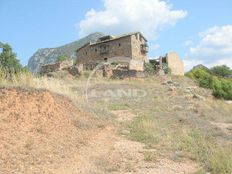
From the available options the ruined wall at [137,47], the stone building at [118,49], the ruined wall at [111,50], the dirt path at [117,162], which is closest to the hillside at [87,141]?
the dirt path at [117,162]

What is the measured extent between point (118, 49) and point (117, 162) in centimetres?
3286

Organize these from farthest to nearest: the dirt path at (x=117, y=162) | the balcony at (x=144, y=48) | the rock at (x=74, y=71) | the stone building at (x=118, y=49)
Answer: the balcony at (x=144, y=48) < the stone building at (x=118, y=49) < the rock at (x=74, y=71) < the dirt path at (x=117, y=162)

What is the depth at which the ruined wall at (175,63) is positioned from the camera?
39719 millimetres

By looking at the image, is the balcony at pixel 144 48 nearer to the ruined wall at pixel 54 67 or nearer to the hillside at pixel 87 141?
the ruined wall at pixel 54 67

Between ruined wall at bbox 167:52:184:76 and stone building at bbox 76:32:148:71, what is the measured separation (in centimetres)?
297

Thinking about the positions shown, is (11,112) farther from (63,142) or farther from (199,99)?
(199,99)

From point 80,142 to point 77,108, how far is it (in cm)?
275

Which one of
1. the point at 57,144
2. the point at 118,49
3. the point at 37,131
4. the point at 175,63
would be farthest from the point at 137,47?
the point at 57,144

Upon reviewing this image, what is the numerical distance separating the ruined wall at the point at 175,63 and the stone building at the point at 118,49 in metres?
2.97

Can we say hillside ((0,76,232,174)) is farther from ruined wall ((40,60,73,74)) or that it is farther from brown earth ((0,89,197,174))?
ruined wall ((40,60,73,74))

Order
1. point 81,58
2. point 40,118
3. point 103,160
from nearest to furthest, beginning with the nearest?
point 103,160
point 40,118
point 81,58

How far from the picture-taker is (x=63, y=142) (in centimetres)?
742

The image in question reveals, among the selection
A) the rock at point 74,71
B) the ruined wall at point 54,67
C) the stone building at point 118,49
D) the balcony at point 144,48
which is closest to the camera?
the rock at point 74,71

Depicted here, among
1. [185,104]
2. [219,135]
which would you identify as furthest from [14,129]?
[185,104]
